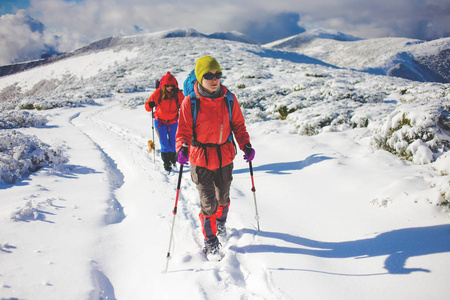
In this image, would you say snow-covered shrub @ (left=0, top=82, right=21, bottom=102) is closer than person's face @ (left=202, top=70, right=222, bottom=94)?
No

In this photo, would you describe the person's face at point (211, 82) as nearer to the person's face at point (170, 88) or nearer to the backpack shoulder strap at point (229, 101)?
the backpack shoulder strap at point (229, 101)

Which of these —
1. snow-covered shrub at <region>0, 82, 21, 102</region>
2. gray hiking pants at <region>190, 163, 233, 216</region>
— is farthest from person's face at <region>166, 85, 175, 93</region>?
snow-covered shrub at <region>0, 82, 21, 102</region>

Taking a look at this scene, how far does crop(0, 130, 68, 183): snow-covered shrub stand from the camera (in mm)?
4734

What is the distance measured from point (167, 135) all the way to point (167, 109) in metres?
0.69

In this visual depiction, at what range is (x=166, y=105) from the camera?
5.80 m

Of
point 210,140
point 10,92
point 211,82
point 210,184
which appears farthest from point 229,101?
point 10,92

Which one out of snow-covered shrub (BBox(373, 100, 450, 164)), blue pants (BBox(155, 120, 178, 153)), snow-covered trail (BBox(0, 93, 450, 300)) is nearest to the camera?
snow-covered trail (BBox(0, 93, 450, 300))

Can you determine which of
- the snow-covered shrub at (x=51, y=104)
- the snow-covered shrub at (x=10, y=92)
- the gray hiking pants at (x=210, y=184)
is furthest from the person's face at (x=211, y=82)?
the snow-covered shrub at (x=10, y=92)

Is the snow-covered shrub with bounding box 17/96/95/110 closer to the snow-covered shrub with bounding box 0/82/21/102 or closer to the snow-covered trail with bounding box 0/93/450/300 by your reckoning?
the snow-covered trail with bounding box 0/93/450/300

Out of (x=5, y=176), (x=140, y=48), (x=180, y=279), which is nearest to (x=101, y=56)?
(x=140, y=48)

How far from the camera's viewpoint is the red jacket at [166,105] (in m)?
5.77

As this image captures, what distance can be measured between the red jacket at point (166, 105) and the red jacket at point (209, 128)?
3.17 m

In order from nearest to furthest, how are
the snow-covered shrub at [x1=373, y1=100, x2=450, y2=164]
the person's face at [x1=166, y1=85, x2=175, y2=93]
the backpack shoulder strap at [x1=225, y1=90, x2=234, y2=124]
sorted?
1. the backpack shoulder strap at [x1=225, y1=90, x2=234, y2=124]
2. the snow-covered shrub at [x1=373, y1=100, x2=450, y2=164]
3. the person's face at [x1=166, y1=85, x2=175, y2=93]

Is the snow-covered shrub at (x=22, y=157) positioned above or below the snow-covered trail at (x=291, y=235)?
above
